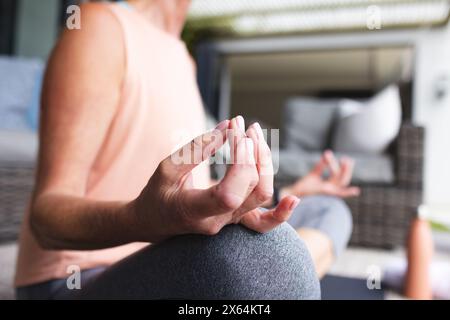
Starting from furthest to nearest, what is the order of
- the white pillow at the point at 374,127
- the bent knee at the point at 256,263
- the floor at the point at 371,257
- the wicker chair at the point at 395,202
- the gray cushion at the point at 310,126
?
the gray cushion at the point at 310,126 < the white pillow at the point at 374,127 < the wicker chair at the point at 395,202 < the floor at the point at 371,257 < the bent knee at the point at 256,263

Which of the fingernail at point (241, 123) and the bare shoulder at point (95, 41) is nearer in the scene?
the fingernail at point (241, 123)

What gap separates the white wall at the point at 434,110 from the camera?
16.2 ft

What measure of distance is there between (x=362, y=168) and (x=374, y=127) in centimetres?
32

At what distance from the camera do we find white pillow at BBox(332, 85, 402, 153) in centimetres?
253

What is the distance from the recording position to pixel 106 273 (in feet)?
1.50

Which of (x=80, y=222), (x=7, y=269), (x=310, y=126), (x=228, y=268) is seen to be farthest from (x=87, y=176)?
(x=310, y=126)

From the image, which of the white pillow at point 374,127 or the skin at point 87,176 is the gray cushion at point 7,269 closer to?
the skin at point 87,176

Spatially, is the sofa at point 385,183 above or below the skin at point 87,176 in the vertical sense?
below

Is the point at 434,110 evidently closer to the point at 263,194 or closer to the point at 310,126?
the point at 310,126

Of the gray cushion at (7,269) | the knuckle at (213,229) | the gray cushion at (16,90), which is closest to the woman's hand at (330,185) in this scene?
the knuckle at (213,229)

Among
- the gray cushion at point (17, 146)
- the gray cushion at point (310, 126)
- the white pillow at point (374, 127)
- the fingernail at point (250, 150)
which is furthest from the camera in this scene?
the gray cushion at point (310, 126)

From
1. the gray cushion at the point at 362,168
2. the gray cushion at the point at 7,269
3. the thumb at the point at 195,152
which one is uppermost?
the thumb at the point at 195,152

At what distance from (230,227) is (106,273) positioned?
7.0 inches
